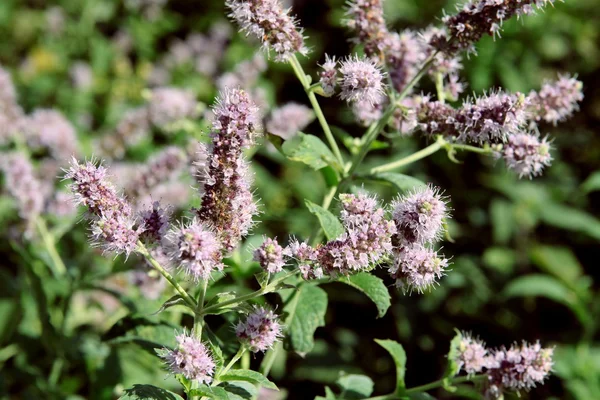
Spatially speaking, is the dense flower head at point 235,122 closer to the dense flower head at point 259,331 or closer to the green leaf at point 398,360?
the dense flower head at point 259,331

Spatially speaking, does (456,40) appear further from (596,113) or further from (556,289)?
(596,113)

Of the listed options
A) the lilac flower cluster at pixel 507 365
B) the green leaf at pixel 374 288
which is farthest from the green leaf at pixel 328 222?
the lilac flower cluster at pixel 507 365

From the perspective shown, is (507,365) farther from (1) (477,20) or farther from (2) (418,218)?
(1) (477,20)

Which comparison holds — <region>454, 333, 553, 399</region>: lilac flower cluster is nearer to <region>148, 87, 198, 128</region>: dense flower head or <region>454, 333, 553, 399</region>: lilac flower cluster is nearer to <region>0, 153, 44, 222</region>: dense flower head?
<region>148, 87, 198, 128</region>: dense flower head

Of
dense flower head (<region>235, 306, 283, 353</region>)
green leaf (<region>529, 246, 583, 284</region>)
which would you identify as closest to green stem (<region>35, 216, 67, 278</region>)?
dense flower head (<region>235, 306, 283, 353</region>)

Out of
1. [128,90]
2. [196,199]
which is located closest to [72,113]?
[128,90]
